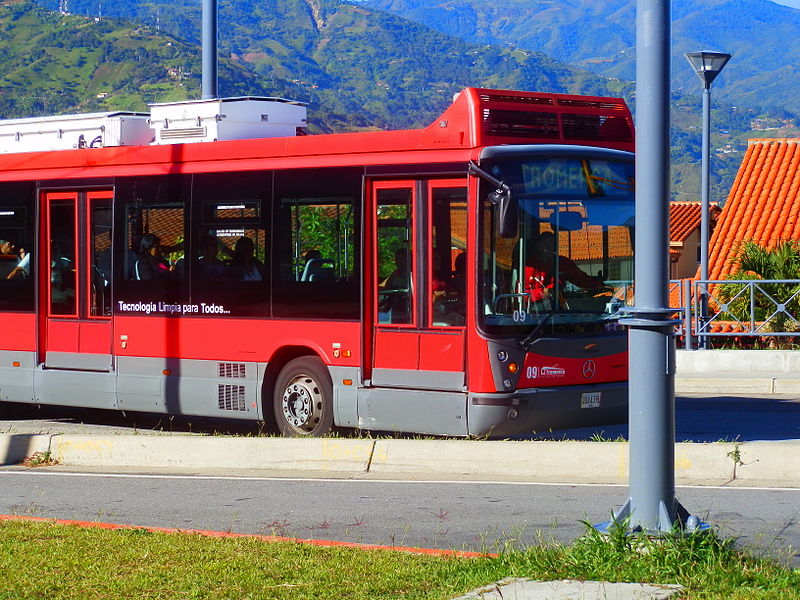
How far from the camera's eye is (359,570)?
768 cm

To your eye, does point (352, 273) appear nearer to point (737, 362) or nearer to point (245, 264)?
point (245, 264)

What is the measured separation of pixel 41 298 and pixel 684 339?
1106cm

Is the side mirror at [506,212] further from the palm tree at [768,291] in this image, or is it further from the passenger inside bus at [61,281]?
the palm tree at [768,291]

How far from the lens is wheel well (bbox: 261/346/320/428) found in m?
14.3

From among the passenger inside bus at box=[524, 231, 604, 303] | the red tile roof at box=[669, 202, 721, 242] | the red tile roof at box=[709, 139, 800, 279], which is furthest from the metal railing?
the red tile roof at box=[669, 202, 721, 242]

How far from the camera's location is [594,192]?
13266mm

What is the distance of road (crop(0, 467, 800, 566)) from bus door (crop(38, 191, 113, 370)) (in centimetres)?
361

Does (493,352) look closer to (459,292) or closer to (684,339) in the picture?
(459,292)

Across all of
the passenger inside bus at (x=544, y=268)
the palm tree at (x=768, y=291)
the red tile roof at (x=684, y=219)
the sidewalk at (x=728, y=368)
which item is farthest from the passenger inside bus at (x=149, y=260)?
the red tile roof at (x=684, y=219)

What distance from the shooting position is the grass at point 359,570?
7016mm

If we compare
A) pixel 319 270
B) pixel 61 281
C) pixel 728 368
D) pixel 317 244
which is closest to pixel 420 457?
pixel 319 270

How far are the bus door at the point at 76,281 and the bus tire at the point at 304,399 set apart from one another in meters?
2.48

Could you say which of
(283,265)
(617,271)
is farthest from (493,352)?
(283,265)

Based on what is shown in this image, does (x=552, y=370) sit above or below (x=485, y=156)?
below
